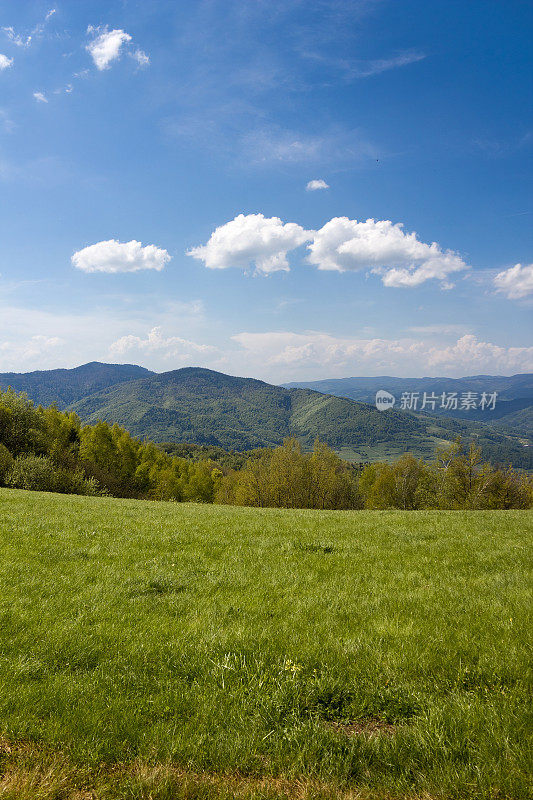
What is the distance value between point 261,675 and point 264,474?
204 ft

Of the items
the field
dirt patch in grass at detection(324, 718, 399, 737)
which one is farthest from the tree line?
dirt patch in grass at detection(324, 718, 399, 737)

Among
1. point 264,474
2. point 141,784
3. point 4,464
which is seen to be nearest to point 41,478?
point 4,464

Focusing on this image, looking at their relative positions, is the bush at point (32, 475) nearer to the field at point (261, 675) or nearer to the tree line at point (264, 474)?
the tree line at point (264, 474)

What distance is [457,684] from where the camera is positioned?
5.59m

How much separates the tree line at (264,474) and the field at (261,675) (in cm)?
4243

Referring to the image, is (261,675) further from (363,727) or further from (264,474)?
(264,474)

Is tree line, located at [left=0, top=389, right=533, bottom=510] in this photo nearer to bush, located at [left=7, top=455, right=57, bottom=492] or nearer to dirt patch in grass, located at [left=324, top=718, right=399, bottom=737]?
bush, located at [left=7, top=455, right=57, bottom=492]

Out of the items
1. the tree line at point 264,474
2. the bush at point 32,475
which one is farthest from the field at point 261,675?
the tree line at point 264,474

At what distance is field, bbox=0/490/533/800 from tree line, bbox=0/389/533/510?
4243 cm

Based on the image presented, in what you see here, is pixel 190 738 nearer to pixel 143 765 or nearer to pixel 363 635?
pixel 143 765

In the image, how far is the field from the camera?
4.06 m

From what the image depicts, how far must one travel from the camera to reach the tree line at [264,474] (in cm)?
5325

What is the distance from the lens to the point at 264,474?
67438 millimetres

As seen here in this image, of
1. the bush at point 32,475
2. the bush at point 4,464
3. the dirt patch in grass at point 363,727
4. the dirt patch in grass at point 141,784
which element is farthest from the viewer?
the bush at point 4,464
